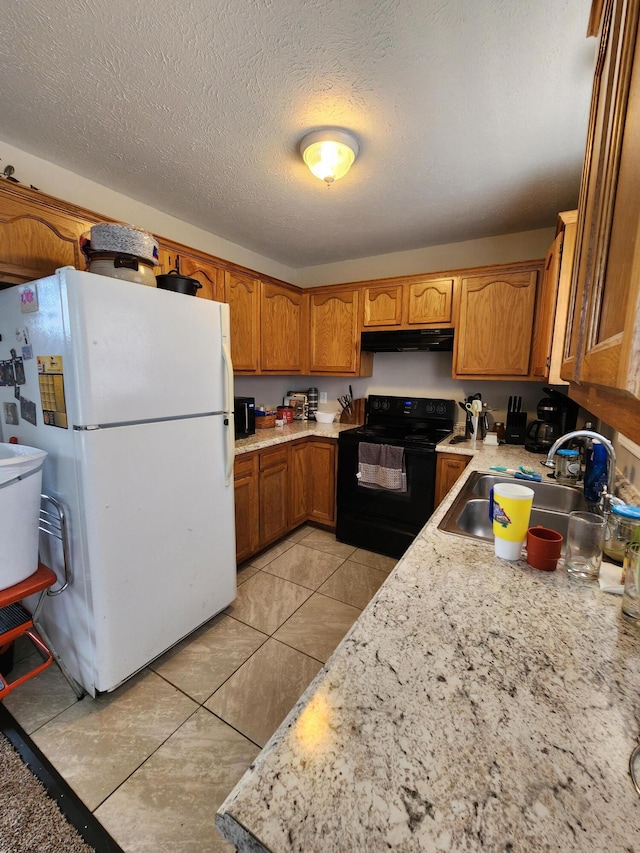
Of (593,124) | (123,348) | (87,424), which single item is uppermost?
(593,124)

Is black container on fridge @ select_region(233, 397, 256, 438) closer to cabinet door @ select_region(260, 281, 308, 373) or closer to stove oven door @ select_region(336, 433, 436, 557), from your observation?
cabinet door @ select_region(260, 281, 308, 373)

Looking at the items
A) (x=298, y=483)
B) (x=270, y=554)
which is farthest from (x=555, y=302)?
(x=270, y=554)

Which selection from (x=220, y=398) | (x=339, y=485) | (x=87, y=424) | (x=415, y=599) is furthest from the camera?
(x=339, y=485)

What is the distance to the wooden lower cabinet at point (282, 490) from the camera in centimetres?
242

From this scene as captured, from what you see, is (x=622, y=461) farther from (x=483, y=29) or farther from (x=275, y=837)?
(x=275, y=837)

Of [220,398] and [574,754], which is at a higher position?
[220,398]

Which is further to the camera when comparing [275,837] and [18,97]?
[18,97]

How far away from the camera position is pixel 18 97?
1384 millimetres

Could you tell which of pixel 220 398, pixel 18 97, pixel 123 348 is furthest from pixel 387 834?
pixel 18 97

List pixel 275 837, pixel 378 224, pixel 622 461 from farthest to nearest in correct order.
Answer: pixel 378 224, pixel 622 461, pixel 275 837

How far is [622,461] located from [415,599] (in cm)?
142

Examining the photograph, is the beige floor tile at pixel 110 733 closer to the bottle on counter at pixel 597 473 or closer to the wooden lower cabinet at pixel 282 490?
the wooden lower cabinet at pixel 282 490

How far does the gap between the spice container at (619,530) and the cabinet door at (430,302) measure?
6.35 feet

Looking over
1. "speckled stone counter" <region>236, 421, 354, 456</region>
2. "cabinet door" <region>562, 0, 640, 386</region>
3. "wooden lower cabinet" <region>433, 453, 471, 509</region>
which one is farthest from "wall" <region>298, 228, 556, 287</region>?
"cabinet door" <region>562, 0, 640, 386</region>
